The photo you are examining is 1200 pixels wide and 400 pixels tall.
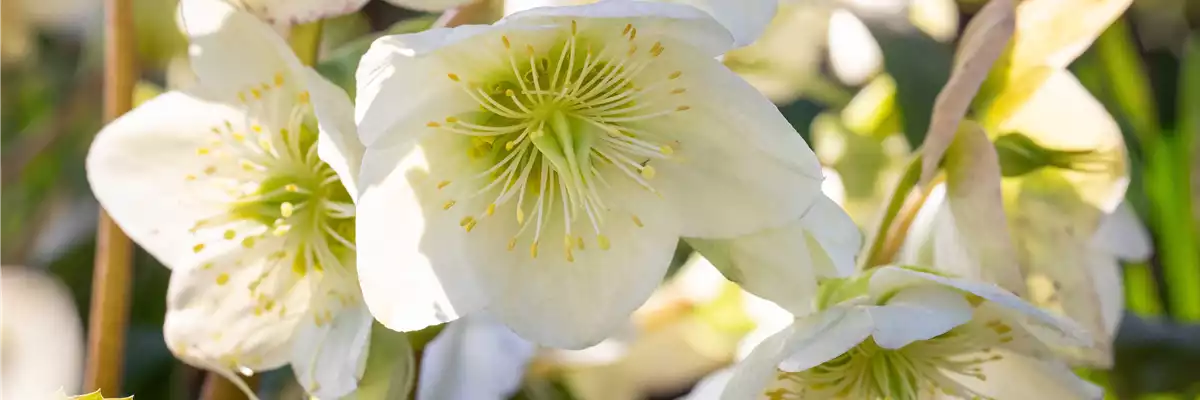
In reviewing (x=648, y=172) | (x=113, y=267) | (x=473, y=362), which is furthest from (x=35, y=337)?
(x=648, y=172)

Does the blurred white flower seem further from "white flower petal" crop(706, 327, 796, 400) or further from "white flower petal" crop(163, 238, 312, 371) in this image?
"white flower petal" crop(706, 327, 796, 400)

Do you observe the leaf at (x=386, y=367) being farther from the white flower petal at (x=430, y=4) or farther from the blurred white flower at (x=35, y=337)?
the blurred white flower at (x=35, y=337)

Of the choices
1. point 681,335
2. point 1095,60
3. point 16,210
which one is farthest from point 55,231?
point 1095,60

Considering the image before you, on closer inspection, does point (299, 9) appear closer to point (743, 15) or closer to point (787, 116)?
point (743, 15)

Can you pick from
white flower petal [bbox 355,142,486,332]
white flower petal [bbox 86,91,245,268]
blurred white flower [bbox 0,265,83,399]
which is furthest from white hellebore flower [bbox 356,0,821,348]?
blurred white flower [bbox 0,265,83,399]

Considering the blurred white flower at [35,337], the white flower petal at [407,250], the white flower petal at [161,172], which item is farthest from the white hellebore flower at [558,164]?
the blurred white flower at [35,337]

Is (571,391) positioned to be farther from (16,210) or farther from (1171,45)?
(1171,45)
